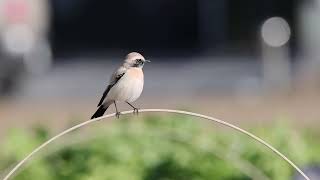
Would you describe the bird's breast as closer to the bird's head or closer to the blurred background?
the bird's head

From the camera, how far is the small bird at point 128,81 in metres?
3.07

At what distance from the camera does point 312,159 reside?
554cm

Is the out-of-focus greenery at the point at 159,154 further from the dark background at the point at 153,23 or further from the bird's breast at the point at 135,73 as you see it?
the dark background at the point at 153,23

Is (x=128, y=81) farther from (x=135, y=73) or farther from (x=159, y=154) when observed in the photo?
(x=159, y=154)

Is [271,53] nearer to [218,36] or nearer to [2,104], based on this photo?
[218,36]

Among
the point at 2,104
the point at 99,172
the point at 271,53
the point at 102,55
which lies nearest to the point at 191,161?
the point at 99,172

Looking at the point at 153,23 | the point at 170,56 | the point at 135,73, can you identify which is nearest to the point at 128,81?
the point at 135,73

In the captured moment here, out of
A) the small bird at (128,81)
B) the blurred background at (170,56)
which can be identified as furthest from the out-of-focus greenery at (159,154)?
the small bird at (128,81)

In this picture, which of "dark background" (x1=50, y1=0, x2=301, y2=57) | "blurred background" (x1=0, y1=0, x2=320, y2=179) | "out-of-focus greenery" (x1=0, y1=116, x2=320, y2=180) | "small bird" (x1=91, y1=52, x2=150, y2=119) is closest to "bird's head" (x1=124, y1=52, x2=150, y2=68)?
"small bird" (x1=91, y1=52, x2=150, y2=119)

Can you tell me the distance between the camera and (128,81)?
3.09 m

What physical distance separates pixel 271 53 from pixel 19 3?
5.76 metres

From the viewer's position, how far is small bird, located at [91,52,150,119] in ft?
10.1

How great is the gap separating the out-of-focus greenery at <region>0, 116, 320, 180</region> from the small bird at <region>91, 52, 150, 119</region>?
5.06 ft

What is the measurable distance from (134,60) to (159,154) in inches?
91.9
